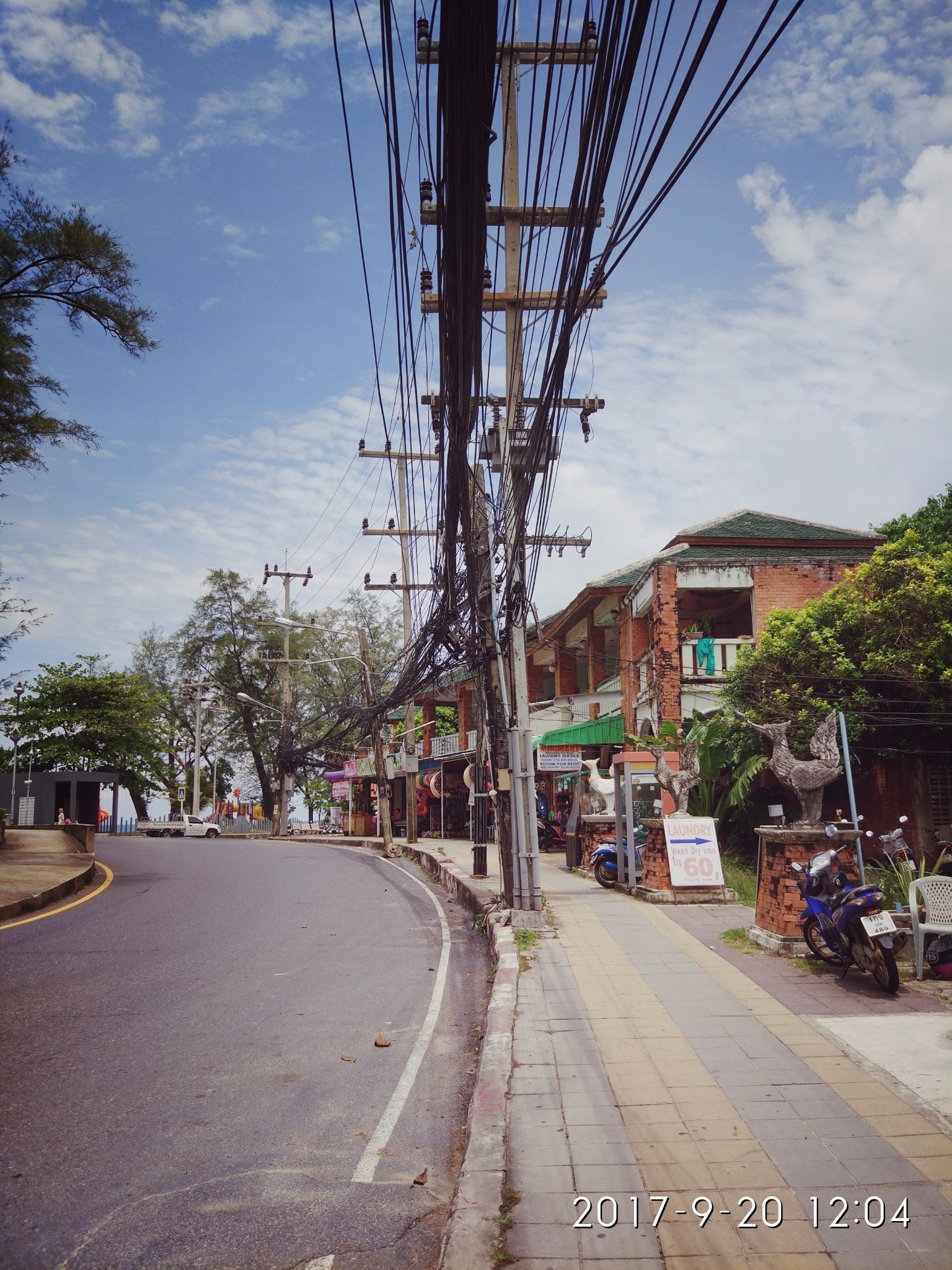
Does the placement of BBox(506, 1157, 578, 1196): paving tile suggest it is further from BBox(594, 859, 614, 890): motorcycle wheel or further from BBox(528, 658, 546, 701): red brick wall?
BBox(528, 658, 546, 701): red brick wall

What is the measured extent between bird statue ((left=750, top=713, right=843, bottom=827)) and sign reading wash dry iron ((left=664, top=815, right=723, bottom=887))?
348 centimetres

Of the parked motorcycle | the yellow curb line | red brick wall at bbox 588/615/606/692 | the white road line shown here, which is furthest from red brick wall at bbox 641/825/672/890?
red brick wall at bbox 588/615/606/692

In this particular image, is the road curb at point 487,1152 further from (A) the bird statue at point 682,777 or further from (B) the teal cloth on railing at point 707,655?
(B) the teal cloth on railing at point 707,655

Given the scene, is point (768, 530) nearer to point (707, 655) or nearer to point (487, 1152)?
point (707, 655)

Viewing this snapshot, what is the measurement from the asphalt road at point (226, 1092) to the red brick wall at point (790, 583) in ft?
39.5

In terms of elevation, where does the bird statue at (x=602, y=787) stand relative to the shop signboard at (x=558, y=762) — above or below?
below

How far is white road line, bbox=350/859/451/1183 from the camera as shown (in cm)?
463

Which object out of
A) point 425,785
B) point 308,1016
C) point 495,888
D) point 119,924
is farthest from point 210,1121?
point 425,785

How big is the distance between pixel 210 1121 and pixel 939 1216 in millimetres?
3611

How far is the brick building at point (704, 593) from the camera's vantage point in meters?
20.5

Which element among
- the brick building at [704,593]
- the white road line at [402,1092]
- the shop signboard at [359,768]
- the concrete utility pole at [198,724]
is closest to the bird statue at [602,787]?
the brick building at [704,593]

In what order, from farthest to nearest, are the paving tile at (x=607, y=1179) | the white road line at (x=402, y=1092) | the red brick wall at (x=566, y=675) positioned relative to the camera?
the red brick wall at (x=566, y=675)
the white road line at (x=402, y=1092)
the paving tile at (x=607, y=1179)

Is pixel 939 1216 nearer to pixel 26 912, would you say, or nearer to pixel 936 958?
pixel 936 958

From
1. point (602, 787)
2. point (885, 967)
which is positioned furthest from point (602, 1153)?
point (602, 787)
